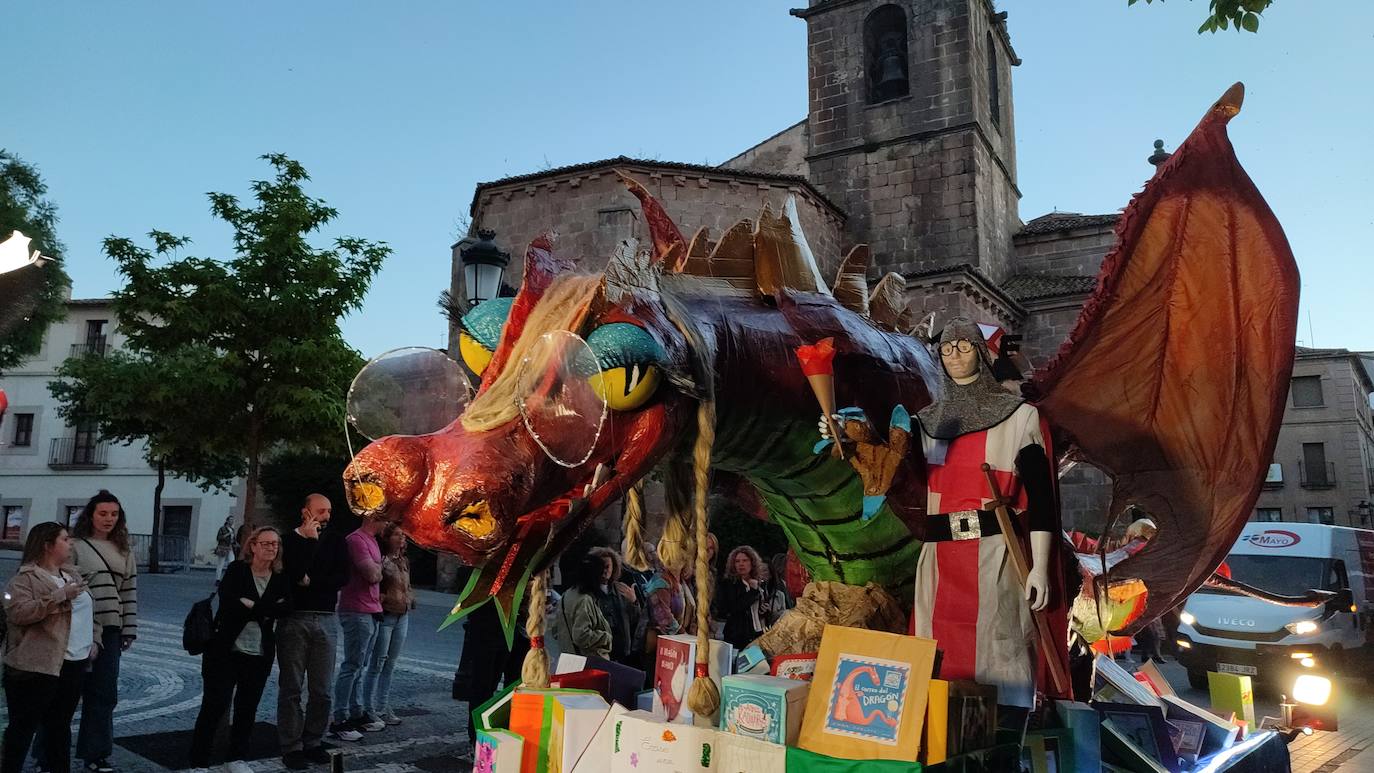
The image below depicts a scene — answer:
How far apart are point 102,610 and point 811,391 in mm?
4203

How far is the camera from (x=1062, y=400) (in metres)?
3.15

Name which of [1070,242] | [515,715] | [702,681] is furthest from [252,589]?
[1070,242]

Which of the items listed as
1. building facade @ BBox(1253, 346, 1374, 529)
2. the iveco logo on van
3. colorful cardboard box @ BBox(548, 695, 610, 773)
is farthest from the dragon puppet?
building facade @ BBox(1253, 346, 1374, 529)

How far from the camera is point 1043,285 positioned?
2116cm

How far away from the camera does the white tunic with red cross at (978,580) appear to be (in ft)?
8.95

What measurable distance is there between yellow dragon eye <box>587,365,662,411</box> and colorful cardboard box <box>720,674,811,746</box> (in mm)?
816

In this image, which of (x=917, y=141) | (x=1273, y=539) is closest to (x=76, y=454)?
(x=917, y=141)

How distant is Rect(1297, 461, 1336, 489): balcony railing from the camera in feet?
111

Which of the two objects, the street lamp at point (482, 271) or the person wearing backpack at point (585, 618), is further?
the street lamp at point (482, 271)

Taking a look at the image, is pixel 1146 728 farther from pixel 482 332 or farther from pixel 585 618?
pixel 585 618

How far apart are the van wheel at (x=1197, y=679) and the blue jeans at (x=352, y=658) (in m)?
8.80

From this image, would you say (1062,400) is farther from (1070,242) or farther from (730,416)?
(1070,242)

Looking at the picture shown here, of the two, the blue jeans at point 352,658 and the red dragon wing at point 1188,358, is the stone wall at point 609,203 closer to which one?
the blue jeans at point 352,658

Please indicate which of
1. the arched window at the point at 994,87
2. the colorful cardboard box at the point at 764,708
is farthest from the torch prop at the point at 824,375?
the arched window at the point at 994,87
